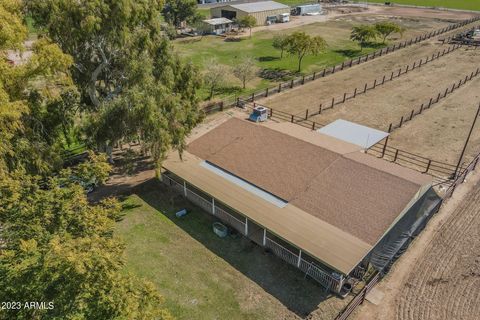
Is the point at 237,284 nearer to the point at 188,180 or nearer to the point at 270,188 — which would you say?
the point at 270,188

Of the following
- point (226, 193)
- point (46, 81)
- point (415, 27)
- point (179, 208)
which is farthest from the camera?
point (415, 27)

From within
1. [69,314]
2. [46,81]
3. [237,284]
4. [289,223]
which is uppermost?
[46,81]

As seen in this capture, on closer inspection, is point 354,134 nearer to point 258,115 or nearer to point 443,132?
point 258,115

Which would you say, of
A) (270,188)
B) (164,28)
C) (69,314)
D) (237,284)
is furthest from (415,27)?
(69,314)

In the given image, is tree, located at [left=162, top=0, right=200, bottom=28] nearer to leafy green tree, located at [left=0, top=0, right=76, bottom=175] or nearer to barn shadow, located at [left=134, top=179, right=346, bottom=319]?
leafy green tree, located at [left=0, top=0, right=76, bottom=175]

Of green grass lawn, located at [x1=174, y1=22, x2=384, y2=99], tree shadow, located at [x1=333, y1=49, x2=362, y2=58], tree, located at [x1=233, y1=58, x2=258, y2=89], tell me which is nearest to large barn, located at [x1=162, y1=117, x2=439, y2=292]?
tree, located at [x1=233, y1=58, x2=258, y2=89]

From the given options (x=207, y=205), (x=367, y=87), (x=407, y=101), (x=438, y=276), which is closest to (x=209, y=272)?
(x=207, y=205)

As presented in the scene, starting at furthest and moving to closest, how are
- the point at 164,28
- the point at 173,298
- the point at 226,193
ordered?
the point at 164,28 < the point at 226,193 < the point at 173,298
